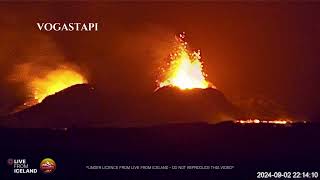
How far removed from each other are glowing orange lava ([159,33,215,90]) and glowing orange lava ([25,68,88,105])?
0.34 meters

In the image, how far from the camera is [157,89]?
19.2 feet

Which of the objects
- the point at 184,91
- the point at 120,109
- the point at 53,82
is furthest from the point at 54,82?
the point at 184,91

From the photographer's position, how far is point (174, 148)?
19.2 ft

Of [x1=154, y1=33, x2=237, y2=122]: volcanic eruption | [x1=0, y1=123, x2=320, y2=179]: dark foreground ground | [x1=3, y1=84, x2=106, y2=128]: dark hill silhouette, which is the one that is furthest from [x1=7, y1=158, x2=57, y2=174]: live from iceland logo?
[x1=154, y1=33, x2=237, y2=122]: volcanic eruption

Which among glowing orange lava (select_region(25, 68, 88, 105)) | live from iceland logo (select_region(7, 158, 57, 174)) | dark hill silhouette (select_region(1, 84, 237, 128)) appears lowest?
live from iceland logo (select_region(7, 158, 57, 174))

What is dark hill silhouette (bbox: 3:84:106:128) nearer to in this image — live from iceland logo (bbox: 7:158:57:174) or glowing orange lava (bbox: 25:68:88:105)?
glowing orange lava (bbox: 25:68:88:105)

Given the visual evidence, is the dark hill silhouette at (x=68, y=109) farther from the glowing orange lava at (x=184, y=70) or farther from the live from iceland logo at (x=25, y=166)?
the glowing orange lava at (x=184, y=70)

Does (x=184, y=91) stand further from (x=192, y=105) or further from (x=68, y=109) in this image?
(x=68, y=109)

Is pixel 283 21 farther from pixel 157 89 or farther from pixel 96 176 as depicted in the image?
pixel 96 176

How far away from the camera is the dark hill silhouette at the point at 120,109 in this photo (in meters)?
5.83

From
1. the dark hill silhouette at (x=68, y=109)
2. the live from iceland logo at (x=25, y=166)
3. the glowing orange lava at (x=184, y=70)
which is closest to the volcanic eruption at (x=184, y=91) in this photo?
the glowing orange lava at (x=184, y=70)

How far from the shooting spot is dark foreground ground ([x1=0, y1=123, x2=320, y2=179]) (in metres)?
5.82

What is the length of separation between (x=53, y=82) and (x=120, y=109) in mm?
284

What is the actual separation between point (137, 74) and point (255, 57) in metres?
0.47
